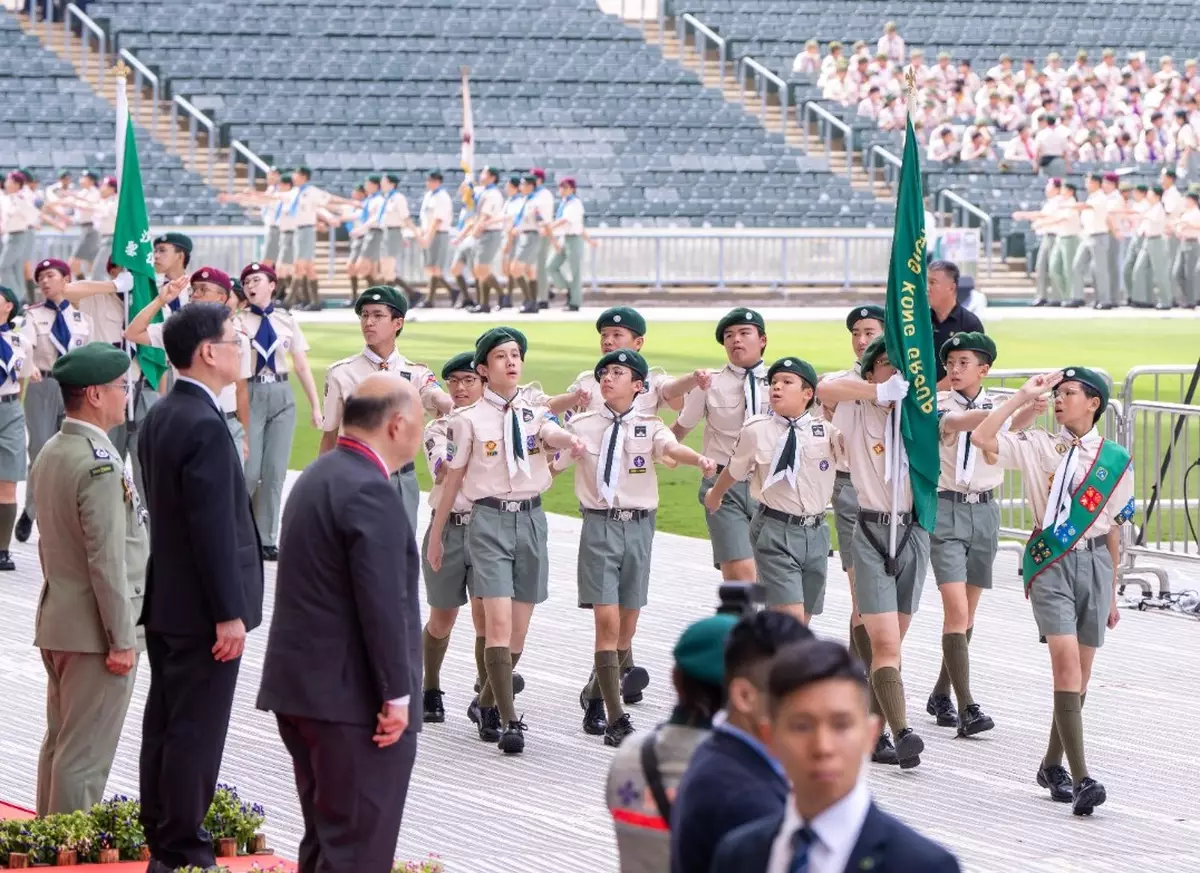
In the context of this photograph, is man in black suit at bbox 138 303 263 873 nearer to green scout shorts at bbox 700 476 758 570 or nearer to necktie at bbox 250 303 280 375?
green scout shorts at bbox 700 476 758 570

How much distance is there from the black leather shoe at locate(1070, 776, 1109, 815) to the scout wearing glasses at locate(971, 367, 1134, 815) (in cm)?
15

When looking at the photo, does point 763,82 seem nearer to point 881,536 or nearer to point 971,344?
point 971,344

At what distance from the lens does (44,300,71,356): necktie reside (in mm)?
13547

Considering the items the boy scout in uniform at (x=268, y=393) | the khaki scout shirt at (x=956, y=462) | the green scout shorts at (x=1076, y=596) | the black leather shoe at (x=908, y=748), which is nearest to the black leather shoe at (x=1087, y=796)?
the green scout shorts at (x=1076, y=596)

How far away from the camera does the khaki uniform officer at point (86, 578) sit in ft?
22.9

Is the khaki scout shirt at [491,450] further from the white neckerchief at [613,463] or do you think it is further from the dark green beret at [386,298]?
the dark green beret at [386,298]

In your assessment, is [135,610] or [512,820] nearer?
[135,610]

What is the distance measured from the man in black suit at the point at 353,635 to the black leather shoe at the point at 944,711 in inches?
175

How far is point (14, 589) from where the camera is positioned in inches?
504

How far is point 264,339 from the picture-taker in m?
13.2

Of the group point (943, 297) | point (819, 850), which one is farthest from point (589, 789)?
point (819, 850)

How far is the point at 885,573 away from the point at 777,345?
18272mm

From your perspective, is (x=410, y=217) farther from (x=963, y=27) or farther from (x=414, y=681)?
(x=414, y=681)

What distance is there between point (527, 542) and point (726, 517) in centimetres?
132
